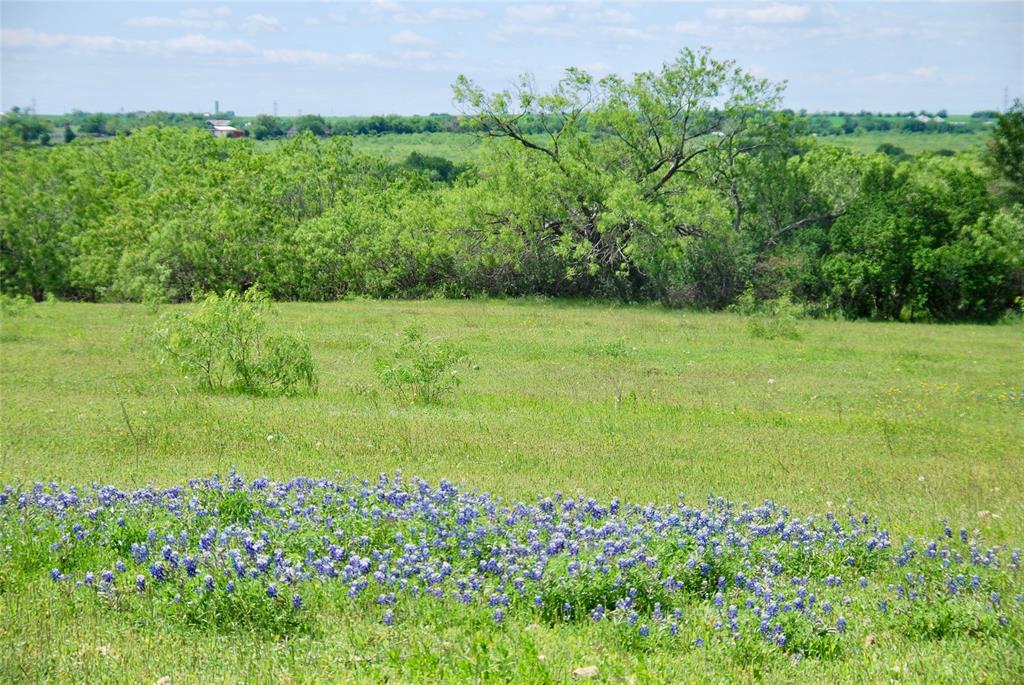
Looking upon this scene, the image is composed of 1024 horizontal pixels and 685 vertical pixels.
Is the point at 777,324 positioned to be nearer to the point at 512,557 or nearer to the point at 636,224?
the point at 636,224

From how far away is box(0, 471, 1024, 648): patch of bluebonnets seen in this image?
5.95 metres

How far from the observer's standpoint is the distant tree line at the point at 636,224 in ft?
107

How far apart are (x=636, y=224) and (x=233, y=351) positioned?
1982cm

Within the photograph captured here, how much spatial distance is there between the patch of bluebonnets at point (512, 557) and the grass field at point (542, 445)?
205 millimetres

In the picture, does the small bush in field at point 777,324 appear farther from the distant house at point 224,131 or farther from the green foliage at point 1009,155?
the distant house at point 224,131

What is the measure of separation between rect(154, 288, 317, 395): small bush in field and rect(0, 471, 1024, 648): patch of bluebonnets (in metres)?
7.69

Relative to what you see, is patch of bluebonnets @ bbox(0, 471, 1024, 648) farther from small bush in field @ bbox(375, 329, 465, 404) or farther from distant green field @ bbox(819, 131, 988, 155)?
distant green field @ bbox(819, 131, 988, 155)

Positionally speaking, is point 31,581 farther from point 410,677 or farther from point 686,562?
point 686,562

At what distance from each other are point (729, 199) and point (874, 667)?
32360mm

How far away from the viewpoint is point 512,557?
21.3 ft

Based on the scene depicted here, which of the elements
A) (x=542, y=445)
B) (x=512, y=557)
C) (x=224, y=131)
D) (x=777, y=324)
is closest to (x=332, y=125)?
(x=224, y=131)

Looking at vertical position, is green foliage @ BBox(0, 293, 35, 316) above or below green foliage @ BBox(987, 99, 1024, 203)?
below

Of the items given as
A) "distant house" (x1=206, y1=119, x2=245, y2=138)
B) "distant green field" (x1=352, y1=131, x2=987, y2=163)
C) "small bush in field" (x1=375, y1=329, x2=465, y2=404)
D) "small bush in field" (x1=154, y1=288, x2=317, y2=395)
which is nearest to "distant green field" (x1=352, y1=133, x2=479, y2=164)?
"distant green field" (x1=352, y1=131, x2=987, y2=163)

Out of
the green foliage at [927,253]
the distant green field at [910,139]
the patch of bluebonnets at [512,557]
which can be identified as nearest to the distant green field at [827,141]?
the distant green field at [910,139]
